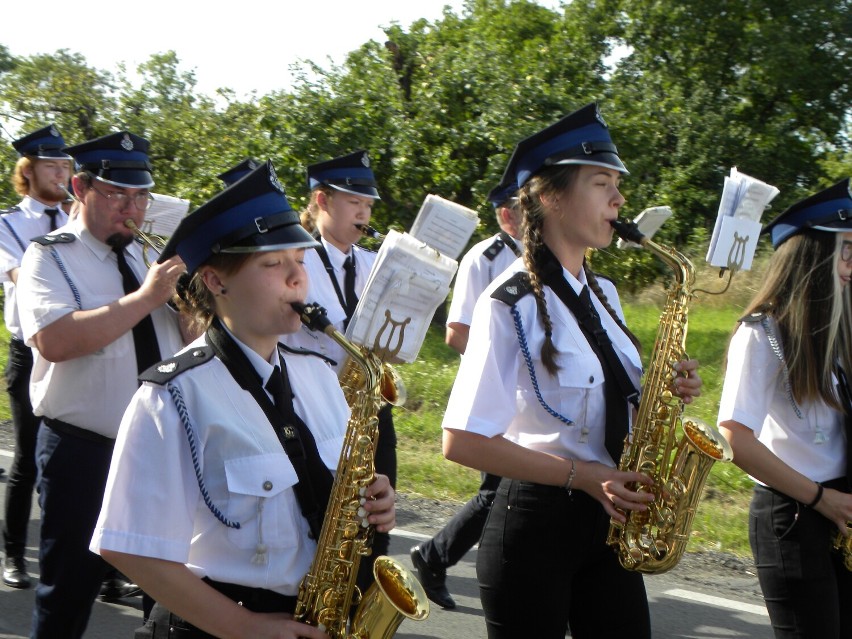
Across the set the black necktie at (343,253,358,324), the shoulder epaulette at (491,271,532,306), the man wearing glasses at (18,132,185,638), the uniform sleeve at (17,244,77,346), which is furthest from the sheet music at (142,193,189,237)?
the shoulder epaulette at (491,271,532,306)

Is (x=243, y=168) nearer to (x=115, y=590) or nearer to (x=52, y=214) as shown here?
(x=52, y=214)

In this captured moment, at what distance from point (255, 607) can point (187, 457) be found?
0.39 metres

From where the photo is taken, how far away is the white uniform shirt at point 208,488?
2268 mm

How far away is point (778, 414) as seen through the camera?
3512 mm

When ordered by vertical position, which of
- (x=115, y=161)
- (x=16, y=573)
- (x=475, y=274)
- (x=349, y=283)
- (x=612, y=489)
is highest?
(x=115, y=161)

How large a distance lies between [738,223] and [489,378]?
131 cm

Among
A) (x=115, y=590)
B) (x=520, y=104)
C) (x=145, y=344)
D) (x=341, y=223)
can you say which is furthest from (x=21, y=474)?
(x=520, y=104)

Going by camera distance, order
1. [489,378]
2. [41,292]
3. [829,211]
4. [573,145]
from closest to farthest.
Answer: [489,378] < [573,145] < [829,211] < [41,292]

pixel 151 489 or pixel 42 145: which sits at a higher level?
pixel 42 145

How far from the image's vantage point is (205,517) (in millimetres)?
2369

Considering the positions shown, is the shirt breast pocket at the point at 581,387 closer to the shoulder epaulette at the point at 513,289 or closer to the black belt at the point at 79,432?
the shoulder epaulette at the point at 513,289

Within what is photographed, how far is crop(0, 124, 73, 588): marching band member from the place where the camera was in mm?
5516

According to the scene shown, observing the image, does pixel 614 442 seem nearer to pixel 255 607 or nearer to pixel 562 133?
pixel 562 133

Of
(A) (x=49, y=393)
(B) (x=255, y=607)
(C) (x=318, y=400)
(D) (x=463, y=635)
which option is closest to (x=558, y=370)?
(C) (x=318, y=400)
